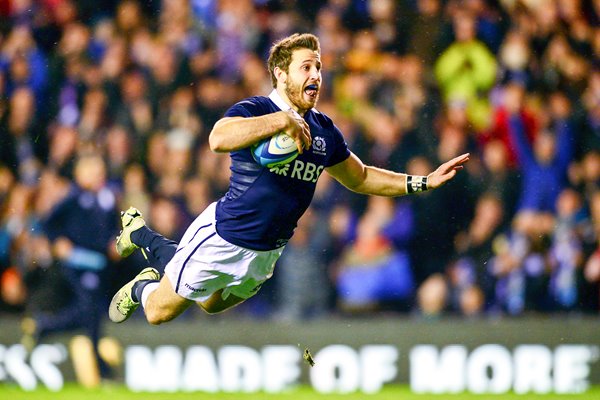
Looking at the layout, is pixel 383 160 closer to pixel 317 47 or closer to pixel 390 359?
pixel 390 359

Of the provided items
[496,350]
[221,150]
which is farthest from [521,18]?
[221,150]

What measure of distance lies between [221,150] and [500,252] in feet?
16.2

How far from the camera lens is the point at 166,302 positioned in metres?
7.48

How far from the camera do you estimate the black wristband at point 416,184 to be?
7.54 metres

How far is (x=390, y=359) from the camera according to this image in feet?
36.1

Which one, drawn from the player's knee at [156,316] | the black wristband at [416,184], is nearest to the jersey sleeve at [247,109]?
the black wristband at [416,184]

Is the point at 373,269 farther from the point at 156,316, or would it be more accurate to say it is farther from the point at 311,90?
the point at 311,90

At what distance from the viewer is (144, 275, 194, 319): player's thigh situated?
24.5ft

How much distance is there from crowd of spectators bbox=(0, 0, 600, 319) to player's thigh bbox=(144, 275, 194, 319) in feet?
10.9

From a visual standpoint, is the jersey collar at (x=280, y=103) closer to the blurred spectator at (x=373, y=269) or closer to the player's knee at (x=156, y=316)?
the player's knee at (x=156, y=316)

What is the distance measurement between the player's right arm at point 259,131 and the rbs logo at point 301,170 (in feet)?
1.56

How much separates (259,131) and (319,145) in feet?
2.51

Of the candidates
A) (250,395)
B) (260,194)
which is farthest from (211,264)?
(250,395)

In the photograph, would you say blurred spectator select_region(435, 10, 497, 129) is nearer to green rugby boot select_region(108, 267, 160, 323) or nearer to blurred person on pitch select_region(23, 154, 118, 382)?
blurred person on pitch select_region(23, 154, 118, 382)
